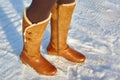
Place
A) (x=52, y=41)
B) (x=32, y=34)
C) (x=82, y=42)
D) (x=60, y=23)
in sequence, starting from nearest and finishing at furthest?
(x=32, y=34)
(x=60, y=23)
(x=52, y=41)
(x=82, y=42)

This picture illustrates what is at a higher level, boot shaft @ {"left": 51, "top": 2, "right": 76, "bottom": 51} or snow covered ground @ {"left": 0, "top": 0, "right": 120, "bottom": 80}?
boot shaft @ {"left": 51, "top": 2, "right": 76, "bottom": 51}

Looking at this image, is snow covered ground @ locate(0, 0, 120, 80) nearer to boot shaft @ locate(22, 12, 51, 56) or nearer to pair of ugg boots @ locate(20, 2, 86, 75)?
pair of ugg boots @ locate(20, 2, 86, 75)

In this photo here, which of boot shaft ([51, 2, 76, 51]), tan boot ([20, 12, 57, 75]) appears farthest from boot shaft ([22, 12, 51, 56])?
boot shaft ([51, 2, 76, 51])

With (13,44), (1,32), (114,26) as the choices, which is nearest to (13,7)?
(1,32)

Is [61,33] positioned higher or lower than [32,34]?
lower

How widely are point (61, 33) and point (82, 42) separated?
40 cm

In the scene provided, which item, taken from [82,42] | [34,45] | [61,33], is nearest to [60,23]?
[61,33]

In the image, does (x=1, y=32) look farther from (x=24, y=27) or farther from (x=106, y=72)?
(x=106, y=72)

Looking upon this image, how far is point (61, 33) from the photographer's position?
6.38 ft

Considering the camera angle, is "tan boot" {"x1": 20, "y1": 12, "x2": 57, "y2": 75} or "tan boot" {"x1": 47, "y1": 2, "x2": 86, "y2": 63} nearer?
"tan boot" {"x1": 20, "y1": 12, "x2": 57, "y2": 75}

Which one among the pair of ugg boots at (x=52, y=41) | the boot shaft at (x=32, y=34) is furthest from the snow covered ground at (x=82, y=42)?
the boot shaft at (x=32, y=34)

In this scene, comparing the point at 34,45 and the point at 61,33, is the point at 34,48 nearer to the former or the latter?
the point at 34,45

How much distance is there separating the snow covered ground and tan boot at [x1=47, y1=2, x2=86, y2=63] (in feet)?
0.15

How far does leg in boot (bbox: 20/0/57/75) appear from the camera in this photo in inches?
67.2
